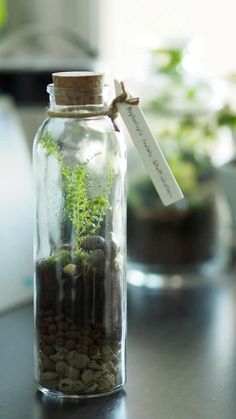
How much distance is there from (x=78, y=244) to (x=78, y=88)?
6.0 inches

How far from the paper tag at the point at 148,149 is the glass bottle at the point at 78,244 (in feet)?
0.06

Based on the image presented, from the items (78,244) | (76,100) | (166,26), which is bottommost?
(78,244)

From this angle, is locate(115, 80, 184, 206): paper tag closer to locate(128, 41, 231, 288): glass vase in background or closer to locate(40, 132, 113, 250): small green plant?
locate(40, 132, 113, 250): small green plant

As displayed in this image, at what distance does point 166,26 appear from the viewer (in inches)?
66.7

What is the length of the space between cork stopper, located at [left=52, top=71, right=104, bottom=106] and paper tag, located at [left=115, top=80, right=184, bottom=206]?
0.13 ft

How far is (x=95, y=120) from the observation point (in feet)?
2.90

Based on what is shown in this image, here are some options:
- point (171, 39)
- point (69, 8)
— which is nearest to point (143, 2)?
point (69, 8)

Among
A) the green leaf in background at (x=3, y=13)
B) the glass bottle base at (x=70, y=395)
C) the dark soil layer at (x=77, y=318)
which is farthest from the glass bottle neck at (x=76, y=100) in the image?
the green leaf in background at (x=3, y=13)

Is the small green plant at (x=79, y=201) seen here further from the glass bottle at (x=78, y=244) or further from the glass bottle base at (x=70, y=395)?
the glass bottle base at (x=70, y=395)

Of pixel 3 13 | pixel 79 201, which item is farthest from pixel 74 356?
pixel 3 13

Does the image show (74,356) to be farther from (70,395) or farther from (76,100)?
(76,100)

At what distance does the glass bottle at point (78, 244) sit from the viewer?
0.87 m

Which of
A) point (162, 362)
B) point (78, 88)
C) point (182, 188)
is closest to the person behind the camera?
point (78, 88)

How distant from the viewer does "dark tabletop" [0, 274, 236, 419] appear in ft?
2.89
